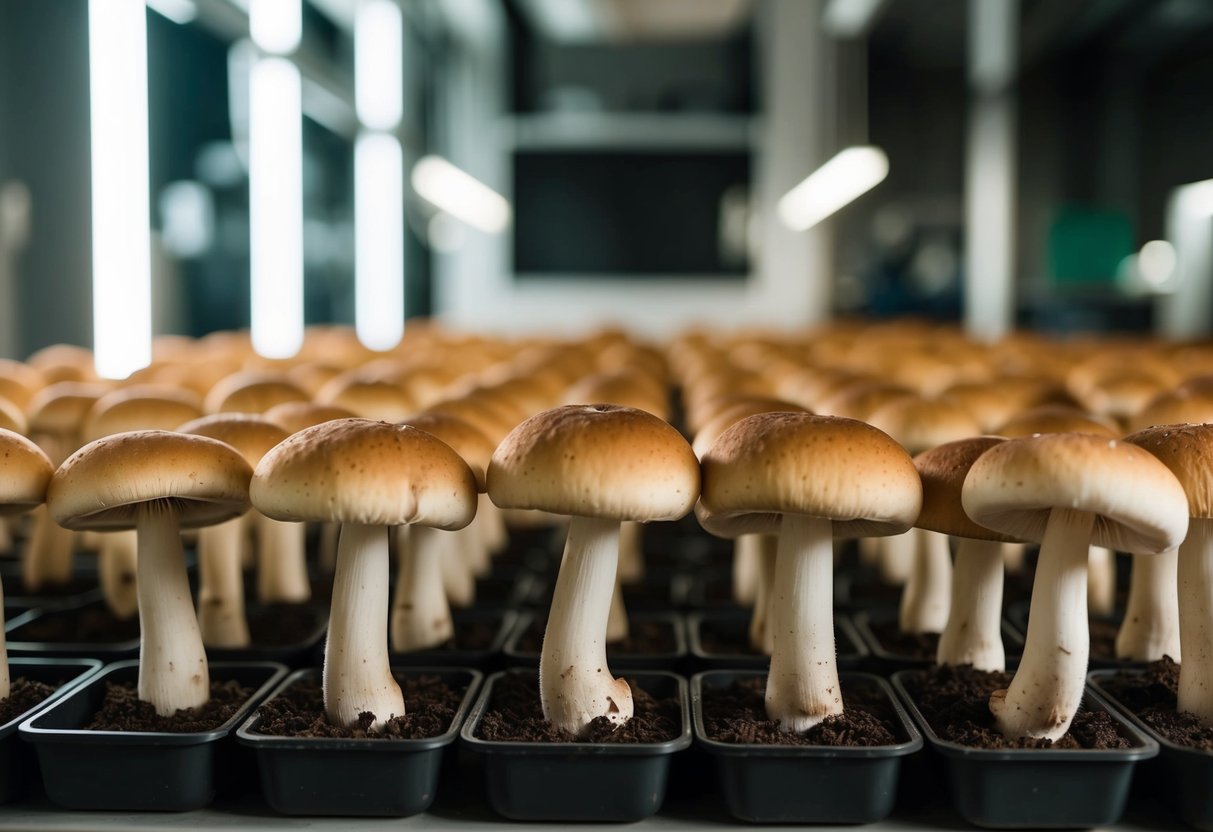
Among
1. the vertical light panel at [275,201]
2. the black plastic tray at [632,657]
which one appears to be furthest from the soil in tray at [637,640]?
the vertical light panel at [275,201]

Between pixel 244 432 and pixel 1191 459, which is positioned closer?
pixel 1191 459

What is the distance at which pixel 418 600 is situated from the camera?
6.31 feet

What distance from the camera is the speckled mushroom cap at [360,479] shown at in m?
1.33

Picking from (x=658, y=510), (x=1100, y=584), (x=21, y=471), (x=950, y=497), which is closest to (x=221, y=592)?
(x=21, y=471)

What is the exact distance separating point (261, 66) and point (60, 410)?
230 inches

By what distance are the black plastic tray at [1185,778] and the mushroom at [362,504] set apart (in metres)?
0.99

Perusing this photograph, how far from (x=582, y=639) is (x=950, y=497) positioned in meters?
0.57

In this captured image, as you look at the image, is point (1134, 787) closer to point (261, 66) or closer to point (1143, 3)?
point (261, 66)

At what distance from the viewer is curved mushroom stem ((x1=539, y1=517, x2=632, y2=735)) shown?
149 cm

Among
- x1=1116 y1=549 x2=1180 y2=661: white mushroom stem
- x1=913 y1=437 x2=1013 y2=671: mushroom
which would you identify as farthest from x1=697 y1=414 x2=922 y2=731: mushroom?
x1=1116 y1=549 x2=1180 y2=661: white mushroom stem

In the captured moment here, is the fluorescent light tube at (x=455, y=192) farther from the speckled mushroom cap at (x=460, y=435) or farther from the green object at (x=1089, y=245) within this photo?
the green object at (x=1089, y=245)

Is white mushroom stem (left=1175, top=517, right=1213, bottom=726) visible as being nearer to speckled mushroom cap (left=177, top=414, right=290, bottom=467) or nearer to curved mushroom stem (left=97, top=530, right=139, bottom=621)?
speckled mushroom cap (left=177, top=414, right=290, bottom=467)

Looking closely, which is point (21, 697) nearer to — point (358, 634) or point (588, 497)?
point (358, 634)

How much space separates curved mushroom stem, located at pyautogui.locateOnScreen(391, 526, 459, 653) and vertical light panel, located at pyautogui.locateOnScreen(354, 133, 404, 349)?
8884 millimetres
